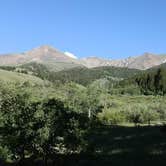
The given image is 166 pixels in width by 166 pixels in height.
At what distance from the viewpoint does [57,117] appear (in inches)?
796

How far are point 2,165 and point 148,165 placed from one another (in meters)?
11.0

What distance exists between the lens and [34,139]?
20.1 m

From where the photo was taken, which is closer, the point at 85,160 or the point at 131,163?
the point at 131,163

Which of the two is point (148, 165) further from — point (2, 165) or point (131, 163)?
point (2, 165)

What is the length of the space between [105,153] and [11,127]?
7.03 m

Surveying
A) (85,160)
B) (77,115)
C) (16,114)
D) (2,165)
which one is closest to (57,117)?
(77,115)

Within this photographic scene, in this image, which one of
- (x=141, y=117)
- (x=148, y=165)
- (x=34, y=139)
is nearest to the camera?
(x=148, y=165)

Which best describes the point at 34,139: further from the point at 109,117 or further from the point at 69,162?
the point at 109,117

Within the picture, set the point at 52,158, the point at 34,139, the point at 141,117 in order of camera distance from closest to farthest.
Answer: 1. the point at 34,139
2. the point at 52,158
3. the point at 141,117

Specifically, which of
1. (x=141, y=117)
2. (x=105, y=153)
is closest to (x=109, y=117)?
(x=141, y=117)

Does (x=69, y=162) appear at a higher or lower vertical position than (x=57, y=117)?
lower

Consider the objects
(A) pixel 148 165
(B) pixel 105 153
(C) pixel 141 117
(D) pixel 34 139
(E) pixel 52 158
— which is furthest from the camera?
(C) pixel 141 117

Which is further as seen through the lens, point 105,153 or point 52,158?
point 105,153

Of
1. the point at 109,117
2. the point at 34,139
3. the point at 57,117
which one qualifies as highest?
the point at 57,117
